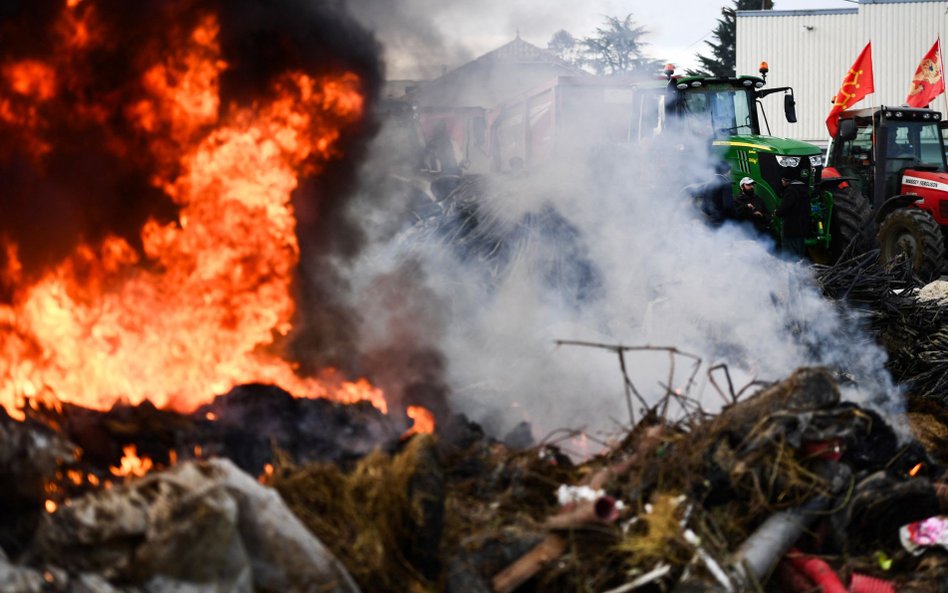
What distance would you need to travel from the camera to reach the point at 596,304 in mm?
8227

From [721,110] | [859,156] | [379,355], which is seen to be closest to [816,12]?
[859,156]

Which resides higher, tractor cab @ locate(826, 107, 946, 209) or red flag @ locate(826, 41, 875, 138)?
red flag @ locate(826, 41, 875, 138)

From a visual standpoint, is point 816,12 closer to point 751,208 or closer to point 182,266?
point 751,208

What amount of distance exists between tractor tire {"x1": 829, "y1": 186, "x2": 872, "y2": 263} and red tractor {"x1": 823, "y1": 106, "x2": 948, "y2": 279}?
3.30ft

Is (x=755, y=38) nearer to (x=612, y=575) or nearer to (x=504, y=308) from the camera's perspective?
(x=504, y=308)

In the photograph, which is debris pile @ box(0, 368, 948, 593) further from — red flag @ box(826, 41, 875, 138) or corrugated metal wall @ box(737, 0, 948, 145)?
corrugated metal wall @ box(737, 0, 948, 145)

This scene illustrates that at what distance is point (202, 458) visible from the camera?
4969mm

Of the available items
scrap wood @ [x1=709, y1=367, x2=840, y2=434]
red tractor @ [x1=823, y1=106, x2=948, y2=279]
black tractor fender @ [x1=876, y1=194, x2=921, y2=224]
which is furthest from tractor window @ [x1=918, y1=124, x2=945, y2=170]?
scrap wood @ [x1=709, y1=367, x2=840, y2=434]

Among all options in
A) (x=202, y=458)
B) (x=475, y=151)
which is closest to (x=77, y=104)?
(x=202, y=458)

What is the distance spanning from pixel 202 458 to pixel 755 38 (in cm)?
2902

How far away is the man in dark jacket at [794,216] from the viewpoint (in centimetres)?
1222

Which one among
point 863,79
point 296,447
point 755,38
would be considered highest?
point 755,38

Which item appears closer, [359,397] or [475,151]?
[359,397]

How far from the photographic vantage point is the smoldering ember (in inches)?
166
